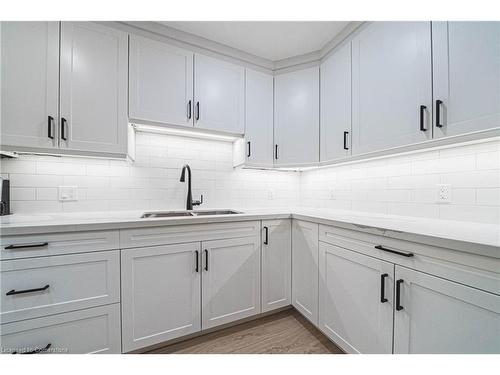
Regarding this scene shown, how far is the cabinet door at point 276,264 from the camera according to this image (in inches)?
65.4

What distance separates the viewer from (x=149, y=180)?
6.11 ft

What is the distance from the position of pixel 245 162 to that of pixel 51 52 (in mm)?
1522

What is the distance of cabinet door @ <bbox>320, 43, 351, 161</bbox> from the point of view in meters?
1.65

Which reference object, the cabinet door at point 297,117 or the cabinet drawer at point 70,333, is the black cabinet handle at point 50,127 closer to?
the cabinet drawer at point 70,333

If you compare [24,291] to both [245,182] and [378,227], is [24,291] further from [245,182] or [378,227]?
[378,227]

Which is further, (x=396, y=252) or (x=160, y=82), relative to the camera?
(x=160, y=82)

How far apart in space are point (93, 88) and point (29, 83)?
33 centimetres

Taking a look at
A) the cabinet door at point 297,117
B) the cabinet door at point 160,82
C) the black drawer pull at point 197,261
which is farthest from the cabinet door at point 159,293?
the cabinet door at point 297,117

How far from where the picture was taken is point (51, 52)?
4.37 ft

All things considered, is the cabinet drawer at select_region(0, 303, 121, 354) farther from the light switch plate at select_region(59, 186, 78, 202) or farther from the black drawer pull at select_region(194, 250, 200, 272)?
the light switch plate at select_region(59, 186, 78, 202)

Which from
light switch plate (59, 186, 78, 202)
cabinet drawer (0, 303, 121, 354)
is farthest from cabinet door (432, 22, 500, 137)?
light switch plate (59, 186, 78, 202)

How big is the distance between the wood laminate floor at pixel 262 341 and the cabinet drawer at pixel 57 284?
0.56 metres

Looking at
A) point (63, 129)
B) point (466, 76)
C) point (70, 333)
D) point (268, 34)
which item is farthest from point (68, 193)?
point (466, 76)

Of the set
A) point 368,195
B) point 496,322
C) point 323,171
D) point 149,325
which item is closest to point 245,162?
point 323,171
